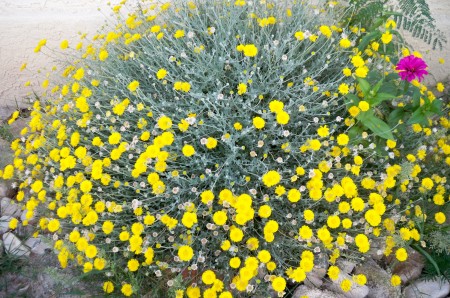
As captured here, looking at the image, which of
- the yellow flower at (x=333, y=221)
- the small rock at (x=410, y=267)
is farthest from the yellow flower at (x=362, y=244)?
the small rock at (x=410, y=267)

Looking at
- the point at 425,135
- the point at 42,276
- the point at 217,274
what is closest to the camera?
the point at 217,274

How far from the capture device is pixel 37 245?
8.35 feet

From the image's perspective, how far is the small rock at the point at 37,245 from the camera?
251 cm

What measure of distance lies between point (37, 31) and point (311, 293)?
3.55 metres

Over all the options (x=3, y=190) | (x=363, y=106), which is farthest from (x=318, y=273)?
(x=3, y=190)

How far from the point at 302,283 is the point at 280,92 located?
1093mm

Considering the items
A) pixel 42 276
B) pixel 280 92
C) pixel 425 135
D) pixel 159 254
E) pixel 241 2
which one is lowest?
pixel 42 276

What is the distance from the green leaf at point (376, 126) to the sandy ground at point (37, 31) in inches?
62.8

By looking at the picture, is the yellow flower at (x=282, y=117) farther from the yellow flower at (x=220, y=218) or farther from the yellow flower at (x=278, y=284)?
the yellow flower at (x=278, y=284)

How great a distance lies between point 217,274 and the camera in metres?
2.11

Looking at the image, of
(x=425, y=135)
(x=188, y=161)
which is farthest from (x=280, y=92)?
(x=425, y=135)

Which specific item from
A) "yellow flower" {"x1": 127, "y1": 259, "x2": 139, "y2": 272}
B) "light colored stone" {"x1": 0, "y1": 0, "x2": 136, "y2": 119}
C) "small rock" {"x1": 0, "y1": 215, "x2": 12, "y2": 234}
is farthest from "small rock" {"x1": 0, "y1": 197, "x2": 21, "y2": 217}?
"yellow flower" {"x1": 127, "y1": 259, "x2": 139, "y2": 272}

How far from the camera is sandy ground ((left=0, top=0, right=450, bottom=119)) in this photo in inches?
142

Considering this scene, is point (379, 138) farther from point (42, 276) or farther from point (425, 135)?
point (42, 276)
